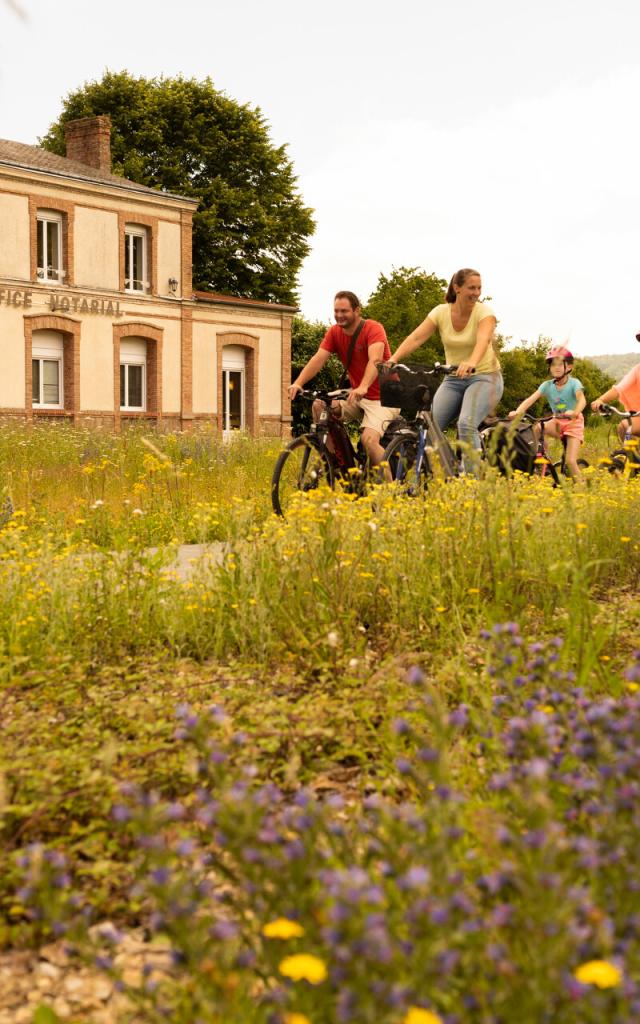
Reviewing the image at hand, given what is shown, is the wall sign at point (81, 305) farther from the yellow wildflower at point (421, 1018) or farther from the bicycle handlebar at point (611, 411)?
the yellow wildflower at point (421, 1018)

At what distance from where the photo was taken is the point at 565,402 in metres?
11.1

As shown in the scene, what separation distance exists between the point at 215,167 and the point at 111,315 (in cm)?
1225

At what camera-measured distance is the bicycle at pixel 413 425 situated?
7.84 metres

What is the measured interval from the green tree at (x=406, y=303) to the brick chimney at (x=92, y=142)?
13124mm

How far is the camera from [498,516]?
185 inches

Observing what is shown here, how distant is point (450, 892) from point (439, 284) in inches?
1780

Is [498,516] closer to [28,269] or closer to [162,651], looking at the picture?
[162,651]

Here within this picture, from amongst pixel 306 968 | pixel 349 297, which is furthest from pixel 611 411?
pixel 306 968

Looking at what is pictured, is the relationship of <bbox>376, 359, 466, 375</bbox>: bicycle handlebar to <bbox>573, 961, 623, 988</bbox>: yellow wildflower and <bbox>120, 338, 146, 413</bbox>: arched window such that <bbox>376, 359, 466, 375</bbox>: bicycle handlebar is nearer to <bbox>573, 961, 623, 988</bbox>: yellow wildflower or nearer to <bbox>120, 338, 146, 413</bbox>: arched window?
<bbox>573, 961, 623, 988</bbox>: yellow wildflower

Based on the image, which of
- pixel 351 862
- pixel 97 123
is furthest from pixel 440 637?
pixel 97 123

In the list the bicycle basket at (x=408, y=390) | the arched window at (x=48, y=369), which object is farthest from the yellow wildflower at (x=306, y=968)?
the arched window at (x=48, y=369)

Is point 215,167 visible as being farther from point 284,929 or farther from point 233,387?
point 284,929

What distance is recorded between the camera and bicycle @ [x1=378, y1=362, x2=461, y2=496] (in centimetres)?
784

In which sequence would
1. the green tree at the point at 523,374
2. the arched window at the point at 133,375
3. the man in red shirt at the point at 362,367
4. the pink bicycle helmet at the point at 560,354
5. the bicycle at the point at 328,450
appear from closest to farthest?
the bicycle at the point at 328,450 → the man in red shirt at the point at 362,367 → the pink bicycle helmet at the point at 560,354 → the arched window at the point at 133,375 → the green tree at the point at 523,374
